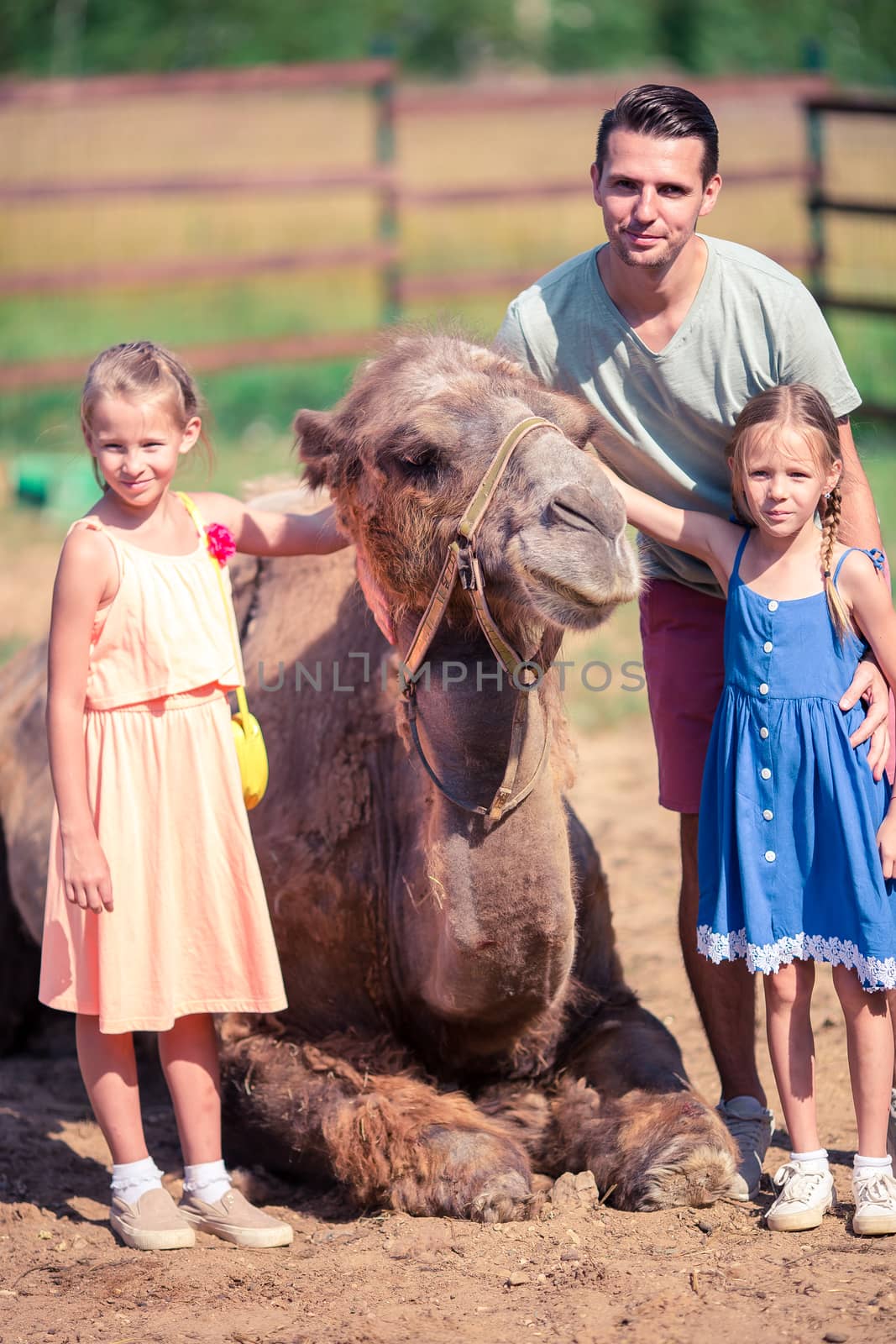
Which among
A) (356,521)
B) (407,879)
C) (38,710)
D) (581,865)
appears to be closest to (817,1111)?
(581,865)

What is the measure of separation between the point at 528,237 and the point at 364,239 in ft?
A: 7.71

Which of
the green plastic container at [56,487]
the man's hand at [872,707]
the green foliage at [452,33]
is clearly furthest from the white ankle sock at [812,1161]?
the green foliage at [452,33]

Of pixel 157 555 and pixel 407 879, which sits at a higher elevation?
pixel 157 555

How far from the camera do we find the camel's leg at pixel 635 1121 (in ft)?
11.9

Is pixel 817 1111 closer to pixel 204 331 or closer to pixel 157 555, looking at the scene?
pixel 157 555

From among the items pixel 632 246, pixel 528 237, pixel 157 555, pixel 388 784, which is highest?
pixel 528 237

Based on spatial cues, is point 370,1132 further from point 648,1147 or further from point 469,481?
point 469,481

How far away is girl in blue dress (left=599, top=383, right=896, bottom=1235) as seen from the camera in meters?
3.44

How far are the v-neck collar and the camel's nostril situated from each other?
2.54ft

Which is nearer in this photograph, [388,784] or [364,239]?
[388,784]

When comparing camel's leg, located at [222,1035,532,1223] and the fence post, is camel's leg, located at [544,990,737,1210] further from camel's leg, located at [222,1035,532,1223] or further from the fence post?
the fence post

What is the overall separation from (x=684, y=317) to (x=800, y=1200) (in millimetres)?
2012

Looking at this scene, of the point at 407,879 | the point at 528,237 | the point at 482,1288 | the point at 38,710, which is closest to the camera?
the point at 482,1288

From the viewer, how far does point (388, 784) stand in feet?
14.1
